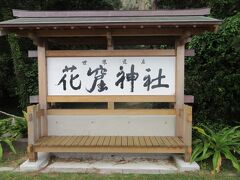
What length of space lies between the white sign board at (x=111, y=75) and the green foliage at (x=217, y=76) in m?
2.36

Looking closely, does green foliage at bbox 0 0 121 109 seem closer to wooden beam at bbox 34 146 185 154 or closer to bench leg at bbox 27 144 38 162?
bench leg at bbox 27 144 38 162

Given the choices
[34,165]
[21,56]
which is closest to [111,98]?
[34,165]

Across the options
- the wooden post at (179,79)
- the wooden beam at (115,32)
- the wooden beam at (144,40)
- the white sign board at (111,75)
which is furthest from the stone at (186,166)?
the wooden beam at (144,40)

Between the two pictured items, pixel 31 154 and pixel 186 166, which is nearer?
pixel 186 166

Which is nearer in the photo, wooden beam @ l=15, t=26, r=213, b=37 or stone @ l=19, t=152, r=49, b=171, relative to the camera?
stone @ l=19, t=152, r=49, b=171

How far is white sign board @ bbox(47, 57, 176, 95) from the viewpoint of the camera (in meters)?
5.91

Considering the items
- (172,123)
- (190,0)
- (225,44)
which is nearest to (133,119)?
(172,123)

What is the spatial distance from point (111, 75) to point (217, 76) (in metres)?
3.25

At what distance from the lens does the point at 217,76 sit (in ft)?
25.1

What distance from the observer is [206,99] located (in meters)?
7.94

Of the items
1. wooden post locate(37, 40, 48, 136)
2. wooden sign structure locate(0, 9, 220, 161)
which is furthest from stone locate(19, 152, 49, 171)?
wooden post locate(37, 40, 48, 136)

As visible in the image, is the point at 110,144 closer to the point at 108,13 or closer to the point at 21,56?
the point at 108,13

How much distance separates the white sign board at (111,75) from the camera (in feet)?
19.4

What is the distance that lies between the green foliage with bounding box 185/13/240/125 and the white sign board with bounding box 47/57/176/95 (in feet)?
7.74
